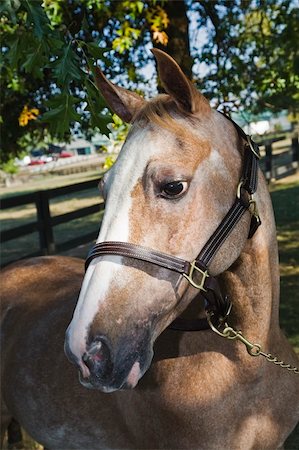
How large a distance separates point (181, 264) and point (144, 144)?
1.39 feet

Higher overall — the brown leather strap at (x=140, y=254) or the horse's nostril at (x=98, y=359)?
the brown leather strap at (x=140, y=254)

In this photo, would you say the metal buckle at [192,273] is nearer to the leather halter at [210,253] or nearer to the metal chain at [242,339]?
the leather halter at [210,253]

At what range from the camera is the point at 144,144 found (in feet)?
6.23

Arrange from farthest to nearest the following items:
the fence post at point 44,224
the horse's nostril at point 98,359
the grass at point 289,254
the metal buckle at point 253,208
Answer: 1. the fence post at point 44,224
2. the grass at point 289,254
3. the metal buckle at point 253,208
4. the horse's nostril at point 98,359

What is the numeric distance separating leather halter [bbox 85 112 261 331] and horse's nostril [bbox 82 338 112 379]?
0.28 m

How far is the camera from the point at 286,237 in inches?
399

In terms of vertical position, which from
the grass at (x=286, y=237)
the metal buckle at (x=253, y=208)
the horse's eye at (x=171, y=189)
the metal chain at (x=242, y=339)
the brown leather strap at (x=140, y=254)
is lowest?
the grass at (x=286, y=237)

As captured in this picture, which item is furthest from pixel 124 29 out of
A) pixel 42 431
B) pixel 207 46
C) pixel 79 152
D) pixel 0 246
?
pixel 79 152

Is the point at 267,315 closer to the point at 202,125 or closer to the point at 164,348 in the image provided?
the point at 164,348

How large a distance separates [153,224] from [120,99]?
2.04ft

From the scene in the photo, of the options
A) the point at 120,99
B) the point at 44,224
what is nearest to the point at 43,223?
the point at 44,224

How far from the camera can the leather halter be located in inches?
70.1

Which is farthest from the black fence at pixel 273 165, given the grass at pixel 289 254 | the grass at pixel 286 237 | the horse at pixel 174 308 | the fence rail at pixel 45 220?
the horse at pixel 174 308

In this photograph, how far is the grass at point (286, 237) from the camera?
19.1ft
